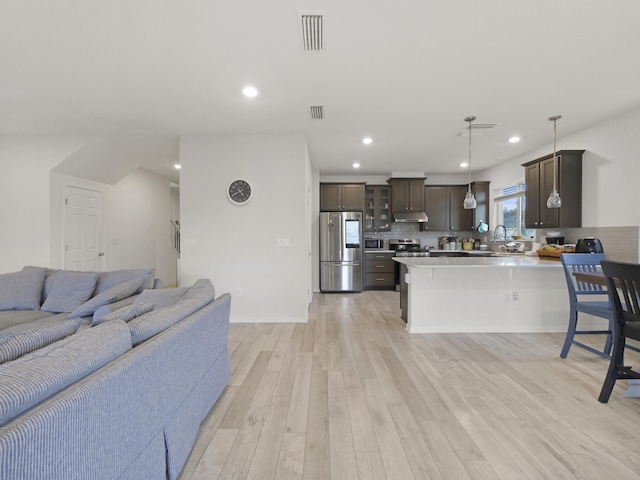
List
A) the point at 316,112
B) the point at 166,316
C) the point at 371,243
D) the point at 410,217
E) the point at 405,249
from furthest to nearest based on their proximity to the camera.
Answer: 1. the point at 371,243
2. the point at 410,217
3. the point at 405,249
4. the point at 316,112
5. the point at 166,316

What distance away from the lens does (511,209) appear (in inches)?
238

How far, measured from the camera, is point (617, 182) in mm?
3709

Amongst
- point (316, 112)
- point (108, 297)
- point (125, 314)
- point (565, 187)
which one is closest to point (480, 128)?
point (565, 187)

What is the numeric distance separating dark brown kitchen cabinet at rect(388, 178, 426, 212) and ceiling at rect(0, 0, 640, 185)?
2553mm

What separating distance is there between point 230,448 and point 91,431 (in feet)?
3.29

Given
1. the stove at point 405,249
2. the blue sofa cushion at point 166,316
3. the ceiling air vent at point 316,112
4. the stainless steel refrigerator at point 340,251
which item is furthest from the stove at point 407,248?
the blue sofa cushion at point 166,316

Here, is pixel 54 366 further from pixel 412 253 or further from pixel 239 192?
pixel 412 253

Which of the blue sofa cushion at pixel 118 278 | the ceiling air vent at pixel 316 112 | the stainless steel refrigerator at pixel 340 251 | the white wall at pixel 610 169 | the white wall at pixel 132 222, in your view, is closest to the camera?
the blue sofa cushion at pixel 118 278

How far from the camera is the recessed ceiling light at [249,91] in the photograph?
2.96 metres

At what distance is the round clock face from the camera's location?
4270 mm

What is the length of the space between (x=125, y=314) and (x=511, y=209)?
651 cm

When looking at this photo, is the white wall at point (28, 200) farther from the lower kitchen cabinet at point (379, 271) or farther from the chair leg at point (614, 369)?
the chair leg at point (614, 369)

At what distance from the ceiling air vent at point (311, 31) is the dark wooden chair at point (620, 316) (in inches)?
97.2

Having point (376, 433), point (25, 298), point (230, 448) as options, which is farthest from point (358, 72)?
point (25, 298)
